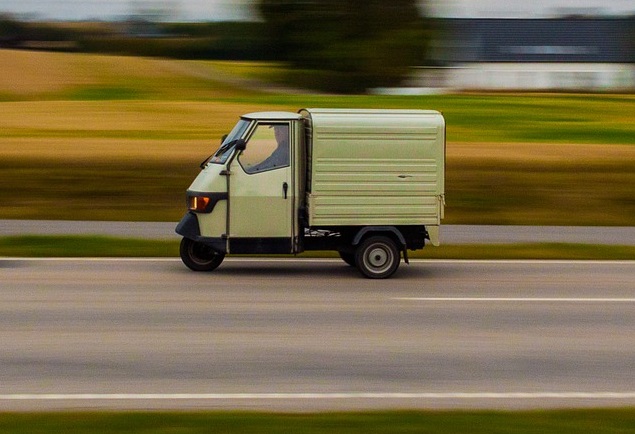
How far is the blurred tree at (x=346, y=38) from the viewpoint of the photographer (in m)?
40.7

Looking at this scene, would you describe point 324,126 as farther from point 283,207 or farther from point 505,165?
point 505,165

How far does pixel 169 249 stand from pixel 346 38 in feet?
87.7

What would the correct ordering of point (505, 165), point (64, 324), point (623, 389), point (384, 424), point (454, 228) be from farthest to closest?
point (505, 165) → point (454, 228) → point (64, 324) → point (623, 389) → point (384, 424)

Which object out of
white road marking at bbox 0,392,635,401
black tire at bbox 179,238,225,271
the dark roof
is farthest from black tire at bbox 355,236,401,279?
the dark roof

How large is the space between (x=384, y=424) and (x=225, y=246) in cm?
655

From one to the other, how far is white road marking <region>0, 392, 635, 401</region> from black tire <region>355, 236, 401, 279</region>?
552cm

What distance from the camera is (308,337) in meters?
9.23

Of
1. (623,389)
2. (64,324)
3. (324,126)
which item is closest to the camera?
(623,389)

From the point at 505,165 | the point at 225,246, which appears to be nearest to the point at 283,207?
the point at 225,246

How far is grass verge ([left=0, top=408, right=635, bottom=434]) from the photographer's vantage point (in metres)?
6.16

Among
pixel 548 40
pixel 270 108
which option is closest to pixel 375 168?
pixel 270 108

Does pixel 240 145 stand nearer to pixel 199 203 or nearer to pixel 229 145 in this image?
pixel 229 145

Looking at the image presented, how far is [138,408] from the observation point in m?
6.79

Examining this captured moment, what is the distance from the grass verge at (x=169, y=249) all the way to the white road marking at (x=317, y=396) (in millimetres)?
7718
